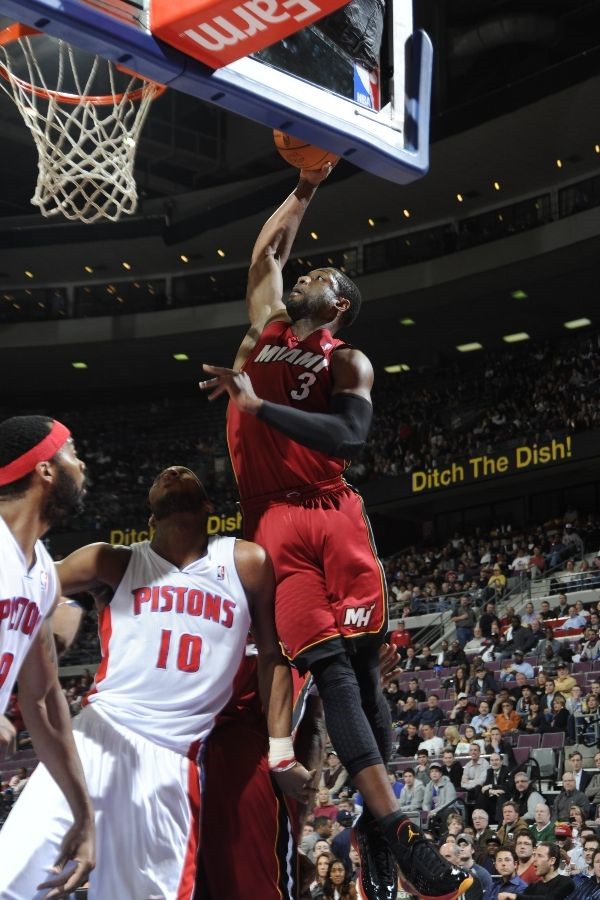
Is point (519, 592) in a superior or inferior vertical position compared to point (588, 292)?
inferior

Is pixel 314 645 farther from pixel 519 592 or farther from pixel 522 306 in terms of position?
pixel 522 306

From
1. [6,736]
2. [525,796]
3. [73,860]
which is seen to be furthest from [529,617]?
[6,736]

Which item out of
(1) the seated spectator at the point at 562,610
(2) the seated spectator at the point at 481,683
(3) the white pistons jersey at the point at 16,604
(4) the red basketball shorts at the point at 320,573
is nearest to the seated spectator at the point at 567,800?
(2) the seated spectator at the point at 481,683

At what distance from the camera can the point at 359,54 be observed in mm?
4742

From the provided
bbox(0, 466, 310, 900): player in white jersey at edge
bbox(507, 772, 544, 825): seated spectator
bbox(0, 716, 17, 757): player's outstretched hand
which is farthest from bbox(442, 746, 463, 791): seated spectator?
bbox(0, 716, 17, 757): player's outstretched hand

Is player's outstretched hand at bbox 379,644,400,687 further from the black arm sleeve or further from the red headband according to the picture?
the red headband

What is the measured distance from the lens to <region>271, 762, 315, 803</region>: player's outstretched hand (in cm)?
424

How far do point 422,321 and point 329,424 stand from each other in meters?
22.1

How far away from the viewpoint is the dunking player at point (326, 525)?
14.0 feet

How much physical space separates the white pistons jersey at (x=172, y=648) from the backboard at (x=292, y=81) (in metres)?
1.69

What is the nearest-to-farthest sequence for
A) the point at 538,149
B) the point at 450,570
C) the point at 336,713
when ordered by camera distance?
the point at 336,713 → the point at 450,570 → the point at 538,149

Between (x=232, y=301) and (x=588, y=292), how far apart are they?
8.04m

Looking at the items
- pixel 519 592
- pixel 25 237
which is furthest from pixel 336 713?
pixel 25 237

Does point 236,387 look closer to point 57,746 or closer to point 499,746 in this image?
point 57,746
